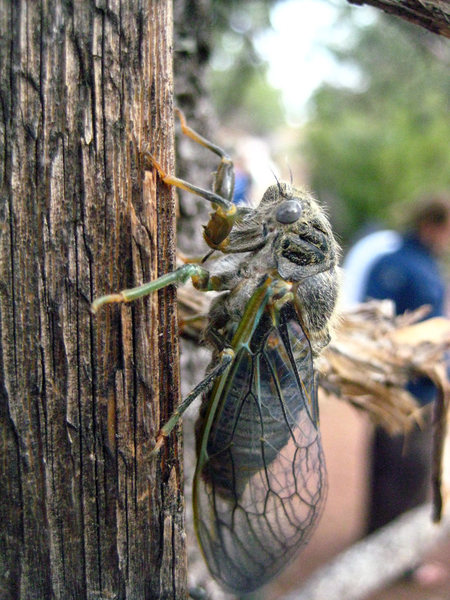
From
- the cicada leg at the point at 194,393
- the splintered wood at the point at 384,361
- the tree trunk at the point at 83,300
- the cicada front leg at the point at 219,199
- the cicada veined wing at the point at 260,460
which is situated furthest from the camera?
the splintered wood at the point at 384,361

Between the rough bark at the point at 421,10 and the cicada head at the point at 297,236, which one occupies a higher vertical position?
the rough bark at the point at 421,10

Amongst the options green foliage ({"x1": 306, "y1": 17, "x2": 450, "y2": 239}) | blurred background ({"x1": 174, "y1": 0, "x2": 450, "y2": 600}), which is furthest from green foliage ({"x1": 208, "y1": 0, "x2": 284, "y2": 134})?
green foliage ({"x1": 306, "y1": 17, "x2": 450, "y2": 239})

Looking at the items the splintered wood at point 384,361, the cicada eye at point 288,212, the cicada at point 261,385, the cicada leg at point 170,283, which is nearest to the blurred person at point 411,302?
the splintered wood at point 384,361

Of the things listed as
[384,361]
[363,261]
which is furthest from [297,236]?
[363,261]

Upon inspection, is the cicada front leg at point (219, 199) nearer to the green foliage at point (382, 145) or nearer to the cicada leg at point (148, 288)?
the cicada leg at point (148, 288)

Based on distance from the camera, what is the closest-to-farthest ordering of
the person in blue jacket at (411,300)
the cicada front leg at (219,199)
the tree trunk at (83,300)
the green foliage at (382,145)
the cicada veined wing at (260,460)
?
1. the tree trunk at (83,300)
2. the cicada front leg at (219,199)
3. the cicada veined wing at (260,460)
4. the person in blue jacket at (411,300)
5. the green foliage at (382,145)

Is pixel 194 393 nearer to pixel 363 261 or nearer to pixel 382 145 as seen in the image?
pixel 363 261

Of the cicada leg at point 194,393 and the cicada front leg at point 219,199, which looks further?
the cicada front leg at point 219,199

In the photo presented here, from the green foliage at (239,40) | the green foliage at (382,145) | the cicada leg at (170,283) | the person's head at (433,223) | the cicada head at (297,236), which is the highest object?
the green foliage at (382,145)
